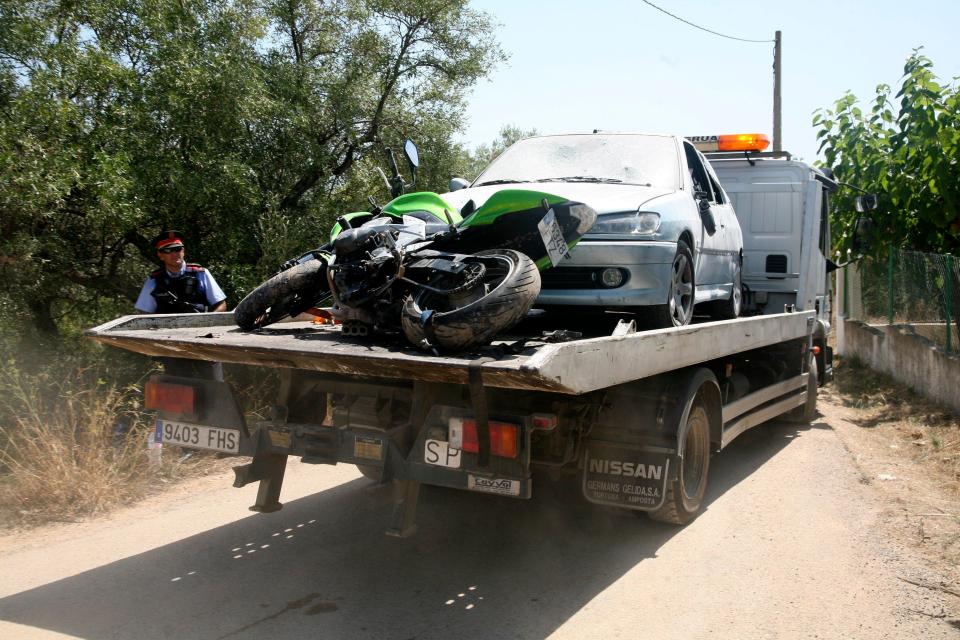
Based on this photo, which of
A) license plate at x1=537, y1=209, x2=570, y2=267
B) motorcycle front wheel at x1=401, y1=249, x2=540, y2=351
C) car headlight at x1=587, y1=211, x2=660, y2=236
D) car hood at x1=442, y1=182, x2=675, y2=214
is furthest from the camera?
car hood at x1=442, y1=182, x2=675, y2=214

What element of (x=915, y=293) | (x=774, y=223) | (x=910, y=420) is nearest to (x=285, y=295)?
(x=774, y=223)

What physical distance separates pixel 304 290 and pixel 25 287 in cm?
563

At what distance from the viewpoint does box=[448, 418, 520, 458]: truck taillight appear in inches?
151

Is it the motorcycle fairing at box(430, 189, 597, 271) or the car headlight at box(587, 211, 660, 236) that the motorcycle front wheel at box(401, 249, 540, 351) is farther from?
the car headlight at box(587, 211, 660, 236)

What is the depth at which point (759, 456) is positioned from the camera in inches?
313

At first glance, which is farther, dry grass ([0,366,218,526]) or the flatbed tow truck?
dry grass ([0,366,218,526])

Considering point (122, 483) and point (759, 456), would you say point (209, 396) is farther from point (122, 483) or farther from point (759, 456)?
point (759, 456)

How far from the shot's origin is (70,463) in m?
5.89

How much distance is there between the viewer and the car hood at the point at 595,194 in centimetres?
548

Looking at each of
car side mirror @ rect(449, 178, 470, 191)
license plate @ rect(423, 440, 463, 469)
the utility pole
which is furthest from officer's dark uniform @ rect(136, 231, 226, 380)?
the utility pole

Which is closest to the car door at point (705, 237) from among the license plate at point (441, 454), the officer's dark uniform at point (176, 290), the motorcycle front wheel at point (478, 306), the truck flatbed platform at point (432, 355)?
the truck flatbed platform at point (432, 355)

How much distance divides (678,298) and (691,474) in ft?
3.92

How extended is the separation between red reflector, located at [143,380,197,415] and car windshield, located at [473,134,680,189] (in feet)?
9.76

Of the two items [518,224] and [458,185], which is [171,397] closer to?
[518,224]
